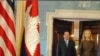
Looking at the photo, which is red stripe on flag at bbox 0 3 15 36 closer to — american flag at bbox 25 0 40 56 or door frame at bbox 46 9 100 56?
american flag at bbox 25 0 40 56

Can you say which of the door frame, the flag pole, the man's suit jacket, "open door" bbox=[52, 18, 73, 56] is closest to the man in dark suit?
the man's suit jacket

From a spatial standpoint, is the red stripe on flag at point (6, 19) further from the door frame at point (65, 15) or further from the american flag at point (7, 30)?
the door frame at point (65, 15)

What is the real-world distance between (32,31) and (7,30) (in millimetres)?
166

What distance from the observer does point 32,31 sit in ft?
5.24

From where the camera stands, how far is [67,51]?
203 inches

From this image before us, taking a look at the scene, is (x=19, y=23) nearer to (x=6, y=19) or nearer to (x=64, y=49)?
(x=6, y=19)

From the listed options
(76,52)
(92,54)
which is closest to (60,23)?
(76,52)

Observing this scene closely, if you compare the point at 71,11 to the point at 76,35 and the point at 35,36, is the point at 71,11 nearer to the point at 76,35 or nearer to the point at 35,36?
the point at 76,35

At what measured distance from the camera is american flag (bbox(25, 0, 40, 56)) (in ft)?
5.21

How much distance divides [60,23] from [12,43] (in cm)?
450

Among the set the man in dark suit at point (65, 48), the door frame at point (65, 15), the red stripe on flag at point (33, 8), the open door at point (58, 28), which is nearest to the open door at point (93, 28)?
the open door at point (58, 28)

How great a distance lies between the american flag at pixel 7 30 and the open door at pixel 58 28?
3.52 meters

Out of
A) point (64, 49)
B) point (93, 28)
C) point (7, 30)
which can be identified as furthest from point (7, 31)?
point (93, 28)

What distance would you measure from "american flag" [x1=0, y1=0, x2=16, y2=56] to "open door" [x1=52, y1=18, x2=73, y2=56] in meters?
3.52
